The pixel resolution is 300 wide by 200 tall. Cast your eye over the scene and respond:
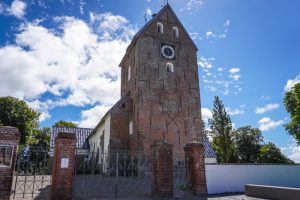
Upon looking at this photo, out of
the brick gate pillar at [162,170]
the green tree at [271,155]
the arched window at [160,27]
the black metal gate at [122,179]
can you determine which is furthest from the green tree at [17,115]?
the green tree at [271,155]

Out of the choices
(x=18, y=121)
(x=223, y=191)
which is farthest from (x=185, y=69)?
(x=18, y=121)

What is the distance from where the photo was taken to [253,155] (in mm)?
43750

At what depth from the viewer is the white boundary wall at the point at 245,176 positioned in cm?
1280

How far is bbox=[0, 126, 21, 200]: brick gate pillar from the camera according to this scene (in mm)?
8469

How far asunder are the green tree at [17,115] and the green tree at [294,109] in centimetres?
3144

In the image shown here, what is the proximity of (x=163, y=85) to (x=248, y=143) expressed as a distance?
29256mm

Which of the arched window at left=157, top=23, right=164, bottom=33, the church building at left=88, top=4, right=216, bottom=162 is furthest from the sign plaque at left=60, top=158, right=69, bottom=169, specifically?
the arched window at left=157, top=23, right=164, bottom=33

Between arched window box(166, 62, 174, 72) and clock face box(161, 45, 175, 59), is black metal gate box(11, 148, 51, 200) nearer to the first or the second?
arched window box(166, 62, 174, 72)

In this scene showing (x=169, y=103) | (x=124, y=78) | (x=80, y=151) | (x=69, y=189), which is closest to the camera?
(x=69, y=189)

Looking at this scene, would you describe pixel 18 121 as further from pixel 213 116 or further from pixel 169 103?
pixel 213 116

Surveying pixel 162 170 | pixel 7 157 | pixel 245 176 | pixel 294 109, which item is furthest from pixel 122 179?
pixel 294 109

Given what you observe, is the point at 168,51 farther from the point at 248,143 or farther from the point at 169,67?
the point at 248,143

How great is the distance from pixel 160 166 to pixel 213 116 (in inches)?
894

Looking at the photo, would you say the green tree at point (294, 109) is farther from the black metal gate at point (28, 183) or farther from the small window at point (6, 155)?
the small window at point (6, 155)
